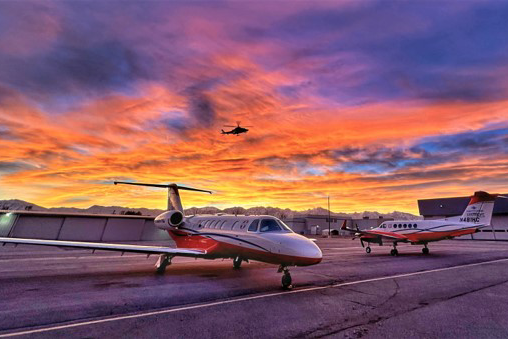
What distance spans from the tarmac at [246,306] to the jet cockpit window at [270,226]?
1.97 m

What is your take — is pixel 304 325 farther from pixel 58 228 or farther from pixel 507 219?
pixel 507 219

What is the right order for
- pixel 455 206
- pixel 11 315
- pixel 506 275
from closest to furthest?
pixel 11 315 → pixel 506 275 → pixel 455 206

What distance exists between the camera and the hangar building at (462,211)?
59831 mm

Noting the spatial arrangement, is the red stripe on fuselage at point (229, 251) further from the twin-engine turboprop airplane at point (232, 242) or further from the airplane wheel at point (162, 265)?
the airplane wheel at point (162, 265)

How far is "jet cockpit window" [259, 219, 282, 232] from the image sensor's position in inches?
435

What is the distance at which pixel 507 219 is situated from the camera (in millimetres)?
59812

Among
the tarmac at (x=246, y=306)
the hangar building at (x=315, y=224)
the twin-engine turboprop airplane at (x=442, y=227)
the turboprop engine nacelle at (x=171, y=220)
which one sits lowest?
the tarmac at (x=246, y=306)

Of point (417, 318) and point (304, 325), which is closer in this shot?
point (304, 325)

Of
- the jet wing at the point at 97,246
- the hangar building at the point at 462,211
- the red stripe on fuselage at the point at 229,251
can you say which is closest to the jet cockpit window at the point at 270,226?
the red stripe on fuselage at the point at 229,251

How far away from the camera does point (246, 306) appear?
302 inches

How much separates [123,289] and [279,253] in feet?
17.2

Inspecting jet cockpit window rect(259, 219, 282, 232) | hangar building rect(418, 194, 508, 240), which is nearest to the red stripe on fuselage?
jet cockpit window rect(259, 219, 282, 232)

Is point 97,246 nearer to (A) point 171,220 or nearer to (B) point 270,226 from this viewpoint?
(A) point 171,220

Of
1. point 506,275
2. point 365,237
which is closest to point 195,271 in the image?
point 506,275
